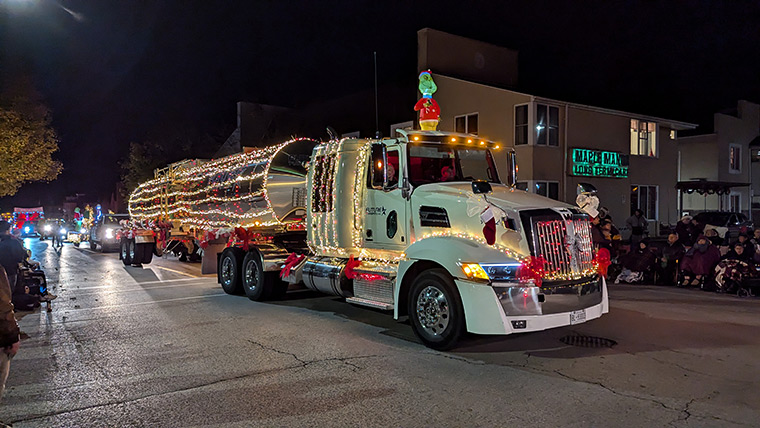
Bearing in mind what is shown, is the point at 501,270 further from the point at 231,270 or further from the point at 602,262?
the point at 231,270

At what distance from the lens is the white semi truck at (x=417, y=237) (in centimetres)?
648

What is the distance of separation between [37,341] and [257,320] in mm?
3031

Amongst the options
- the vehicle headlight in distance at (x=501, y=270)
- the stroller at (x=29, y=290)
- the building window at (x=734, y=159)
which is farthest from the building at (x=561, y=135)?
the stroller at (x=29, y=290)

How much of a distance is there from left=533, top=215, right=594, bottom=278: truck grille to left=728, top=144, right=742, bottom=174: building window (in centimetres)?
3097

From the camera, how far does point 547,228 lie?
6.72 meters

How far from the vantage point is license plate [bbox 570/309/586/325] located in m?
6.56

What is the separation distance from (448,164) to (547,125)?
15504 mm

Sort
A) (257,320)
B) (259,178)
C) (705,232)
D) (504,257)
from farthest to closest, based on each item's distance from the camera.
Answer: (705,232) → (259,178) → (257,320) → (504,257)

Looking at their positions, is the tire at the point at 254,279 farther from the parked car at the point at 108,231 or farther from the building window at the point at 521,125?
the parked car at the point at 108,231

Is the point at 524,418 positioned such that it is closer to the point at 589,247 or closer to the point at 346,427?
the point at 346,427

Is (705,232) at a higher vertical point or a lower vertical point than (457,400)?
higher

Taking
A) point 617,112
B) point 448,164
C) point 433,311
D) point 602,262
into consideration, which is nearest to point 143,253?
point 448,164

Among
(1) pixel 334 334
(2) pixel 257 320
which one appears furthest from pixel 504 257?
(2) pixel 257 320

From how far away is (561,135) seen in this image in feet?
75.3
